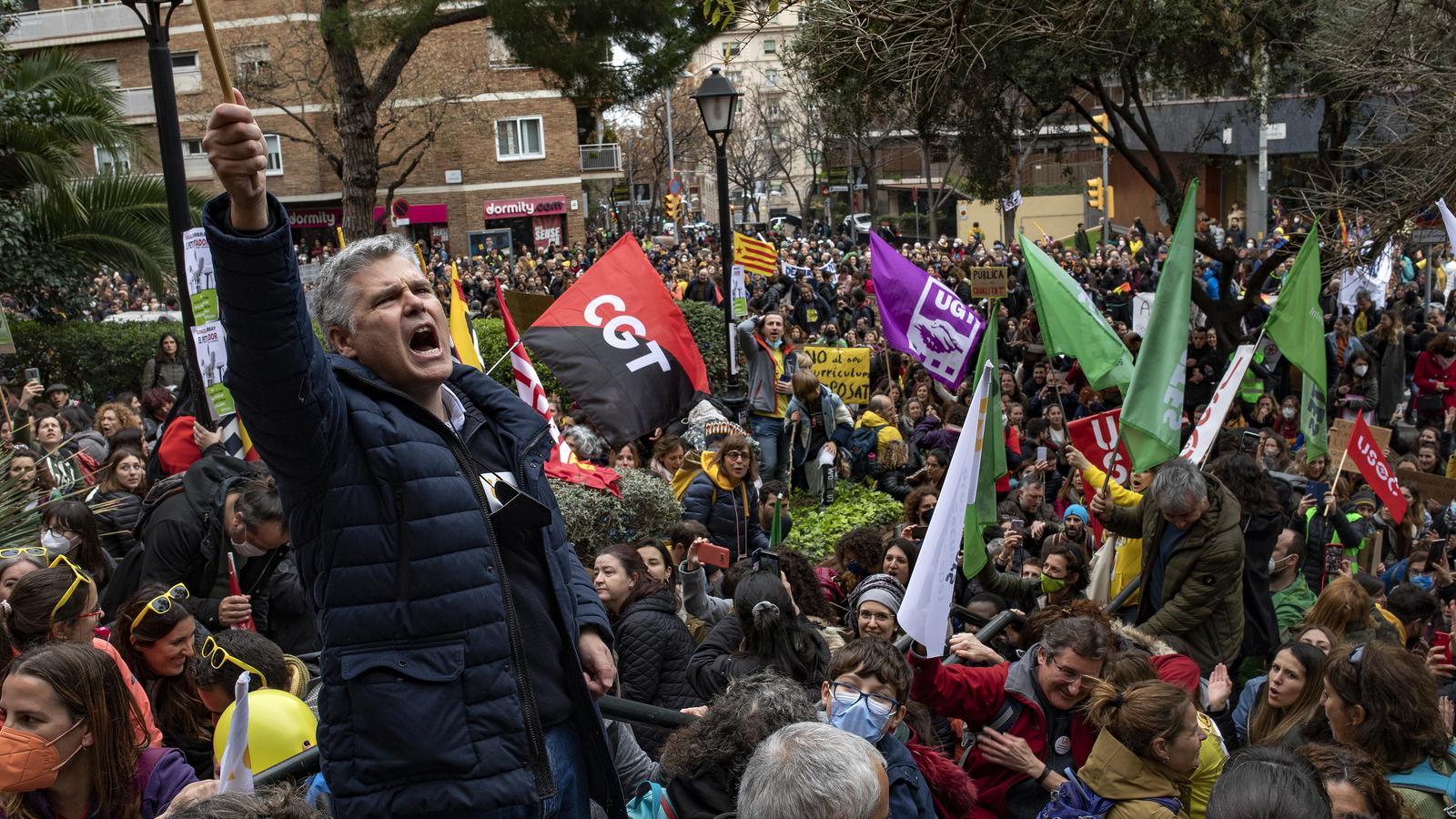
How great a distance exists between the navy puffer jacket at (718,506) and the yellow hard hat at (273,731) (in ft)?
15.1

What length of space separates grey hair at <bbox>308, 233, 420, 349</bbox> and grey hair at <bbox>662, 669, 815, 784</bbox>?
1376 mm

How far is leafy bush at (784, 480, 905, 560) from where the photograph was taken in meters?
9.77

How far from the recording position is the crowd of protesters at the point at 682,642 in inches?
96.8

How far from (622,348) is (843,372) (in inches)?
170

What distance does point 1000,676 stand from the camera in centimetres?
418

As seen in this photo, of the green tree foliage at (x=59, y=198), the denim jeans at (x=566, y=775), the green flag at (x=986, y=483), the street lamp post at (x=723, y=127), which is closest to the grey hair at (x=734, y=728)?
the denim jeans at (x=566, y=775)

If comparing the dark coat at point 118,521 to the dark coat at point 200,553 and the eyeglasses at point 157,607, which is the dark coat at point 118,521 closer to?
the dark coat at point 200,553

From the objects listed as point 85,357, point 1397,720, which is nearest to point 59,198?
point 85,357

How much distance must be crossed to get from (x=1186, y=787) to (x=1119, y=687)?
34 centimetres

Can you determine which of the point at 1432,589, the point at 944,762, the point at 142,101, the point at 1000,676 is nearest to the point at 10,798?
the point at 944,762

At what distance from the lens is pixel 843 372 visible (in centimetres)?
1281

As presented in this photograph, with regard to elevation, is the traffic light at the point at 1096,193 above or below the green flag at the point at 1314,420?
above

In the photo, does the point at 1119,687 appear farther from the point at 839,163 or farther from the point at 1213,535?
the point at 839,163

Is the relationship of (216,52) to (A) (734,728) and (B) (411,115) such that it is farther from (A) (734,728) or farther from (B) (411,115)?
(B) (411,115)
